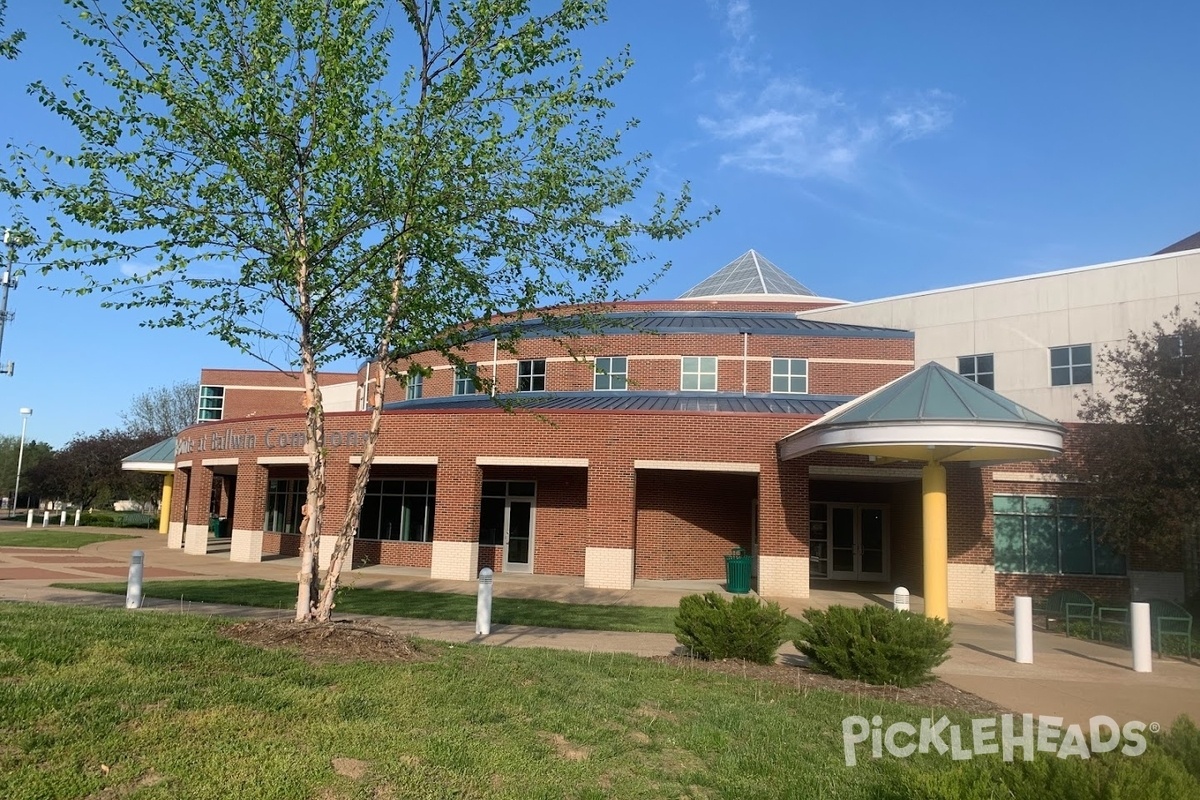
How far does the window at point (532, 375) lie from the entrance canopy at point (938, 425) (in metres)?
13.2

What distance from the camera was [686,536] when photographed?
23859mm

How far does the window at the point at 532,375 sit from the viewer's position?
1126 inches

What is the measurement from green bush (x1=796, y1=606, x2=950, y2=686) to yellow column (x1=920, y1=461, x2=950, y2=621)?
6.76 meters

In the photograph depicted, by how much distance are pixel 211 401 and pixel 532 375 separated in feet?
96.1

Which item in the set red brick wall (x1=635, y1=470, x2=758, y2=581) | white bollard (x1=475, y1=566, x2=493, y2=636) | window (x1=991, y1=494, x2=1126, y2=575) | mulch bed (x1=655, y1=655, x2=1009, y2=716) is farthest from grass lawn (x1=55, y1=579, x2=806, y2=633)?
window (x1=991, y1=494, x2=1126, y2=575)

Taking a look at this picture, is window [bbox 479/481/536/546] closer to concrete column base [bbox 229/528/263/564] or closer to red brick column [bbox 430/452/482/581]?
red brick column [bbox 430/452/482/581]

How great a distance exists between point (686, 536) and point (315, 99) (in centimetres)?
1739

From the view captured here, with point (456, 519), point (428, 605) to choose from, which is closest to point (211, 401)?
point (456, 519)

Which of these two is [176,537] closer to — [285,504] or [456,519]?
[285,504]

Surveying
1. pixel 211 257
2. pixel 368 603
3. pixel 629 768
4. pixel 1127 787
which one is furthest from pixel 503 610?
pixel 1127 787

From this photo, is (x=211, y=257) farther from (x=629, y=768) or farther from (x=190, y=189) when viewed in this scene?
(x=629, y=768)

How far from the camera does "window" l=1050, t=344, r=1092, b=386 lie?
24.5m

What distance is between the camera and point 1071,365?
81.5 ft

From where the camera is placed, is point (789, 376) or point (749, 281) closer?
point (789, 376)
